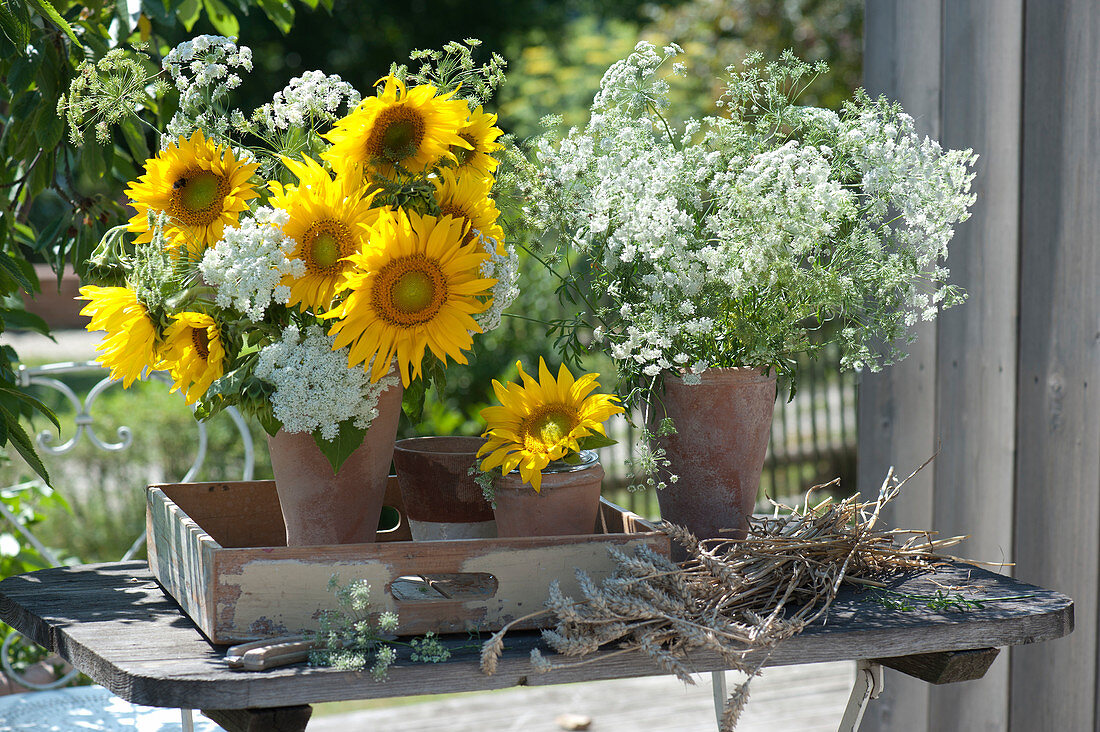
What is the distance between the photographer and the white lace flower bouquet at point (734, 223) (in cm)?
111

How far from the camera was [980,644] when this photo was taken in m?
1.11

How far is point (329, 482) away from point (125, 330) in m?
0.25

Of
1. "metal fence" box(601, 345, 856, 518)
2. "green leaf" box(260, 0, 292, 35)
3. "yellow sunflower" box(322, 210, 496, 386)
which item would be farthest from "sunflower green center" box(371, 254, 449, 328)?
"metal fence" box(601, 345, 856, 518)

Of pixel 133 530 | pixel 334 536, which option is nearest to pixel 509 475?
pixel 334 536

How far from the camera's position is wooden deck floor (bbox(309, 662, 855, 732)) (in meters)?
2.69

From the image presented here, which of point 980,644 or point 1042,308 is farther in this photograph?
point 1042,308

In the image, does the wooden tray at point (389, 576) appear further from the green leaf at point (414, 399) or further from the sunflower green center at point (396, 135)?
the sunflower green center at point (396, 135)

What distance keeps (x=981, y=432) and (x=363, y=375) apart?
50.3 inches

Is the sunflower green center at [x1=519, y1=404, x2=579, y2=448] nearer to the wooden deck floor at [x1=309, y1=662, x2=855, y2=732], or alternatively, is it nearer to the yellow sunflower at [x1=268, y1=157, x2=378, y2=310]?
the yellow sunflower at [x1=268, y1=157, x2=378, y2=310]

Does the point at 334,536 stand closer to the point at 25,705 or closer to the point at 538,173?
the point at 538,173

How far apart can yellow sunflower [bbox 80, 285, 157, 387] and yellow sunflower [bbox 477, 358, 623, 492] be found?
34cm

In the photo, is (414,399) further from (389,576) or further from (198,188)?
(198,188)

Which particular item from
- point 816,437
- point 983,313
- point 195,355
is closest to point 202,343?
point 195,355

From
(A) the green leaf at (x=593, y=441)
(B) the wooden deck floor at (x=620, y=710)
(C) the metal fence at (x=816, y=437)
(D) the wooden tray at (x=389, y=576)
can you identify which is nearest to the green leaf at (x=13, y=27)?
(D) the wooden tray at (x=389, y=576)
